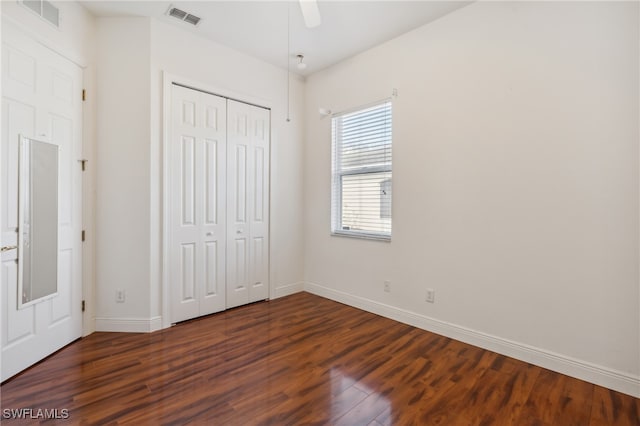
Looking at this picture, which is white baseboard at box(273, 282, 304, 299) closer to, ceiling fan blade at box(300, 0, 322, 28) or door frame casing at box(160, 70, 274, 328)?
door frame casing at box(160, 70, 274, 328)

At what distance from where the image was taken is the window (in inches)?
140

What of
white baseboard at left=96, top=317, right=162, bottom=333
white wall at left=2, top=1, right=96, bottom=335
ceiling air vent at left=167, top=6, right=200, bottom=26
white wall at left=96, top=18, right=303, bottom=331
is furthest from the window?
white wall at left=2, top=1, right=96, bottom=335

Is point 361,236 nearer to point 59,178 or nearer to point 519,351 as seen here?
point 519,351

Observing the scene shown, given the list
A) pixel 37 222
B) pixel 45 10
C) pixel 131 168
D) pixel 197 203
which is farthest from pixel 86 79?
pixel 197 203

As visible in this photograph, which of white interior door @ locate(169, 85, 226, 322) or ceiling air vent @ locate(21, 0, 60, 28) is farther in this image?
white interior door @ locate(169, 85, 226, 322)

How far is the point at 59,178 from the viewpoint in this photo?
265cm

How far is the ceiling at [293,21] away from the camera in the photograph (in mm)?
2834

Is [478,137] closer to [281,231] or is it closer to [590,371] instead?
[590,371]

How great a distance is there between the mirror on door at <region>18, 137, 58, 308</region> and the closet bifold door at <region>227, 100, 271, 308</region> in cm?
155

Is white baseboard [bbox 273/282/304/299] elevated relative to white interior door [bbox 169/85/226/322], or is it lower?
lower

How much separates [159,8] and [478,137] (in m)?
3.10

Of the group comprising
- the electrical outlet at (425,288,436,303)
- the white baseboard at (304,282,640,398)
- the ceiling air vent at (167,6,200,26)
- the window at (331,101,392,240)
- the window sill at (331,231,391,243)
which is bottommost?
the white baseboard at (304,282,640,398)

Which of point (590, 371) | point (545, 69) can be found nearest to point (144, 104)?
point (545, 69)

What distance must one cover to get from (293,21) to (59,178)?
8.38 feet
